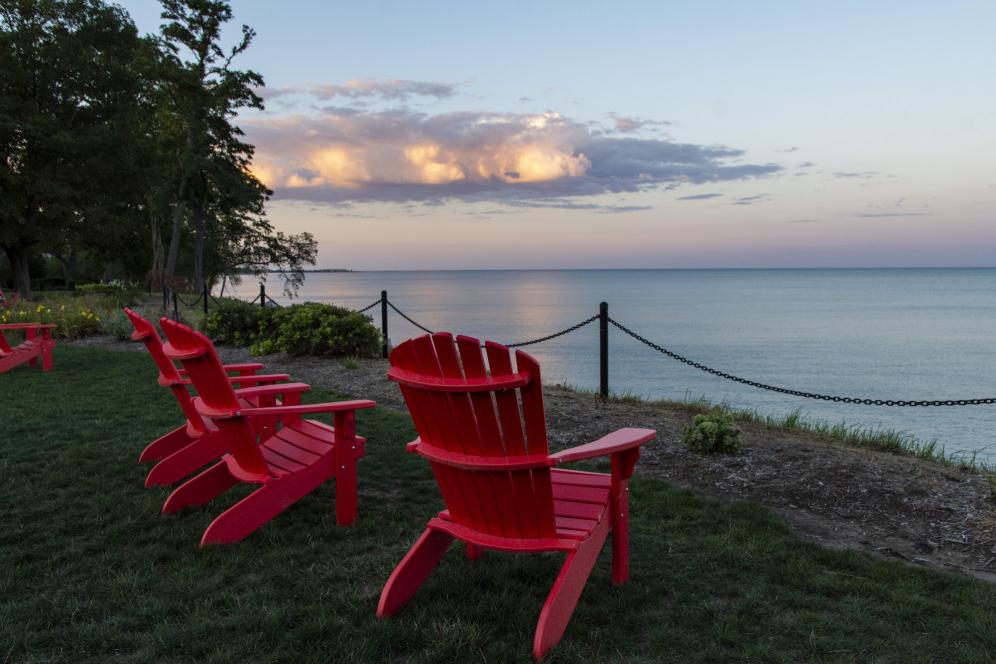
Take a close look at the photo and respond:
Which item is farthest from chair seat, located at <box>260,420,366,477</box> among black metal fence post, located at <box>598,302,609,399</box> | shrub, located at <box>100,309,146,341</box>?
shrub, located at <box>100,309,146,341</box>

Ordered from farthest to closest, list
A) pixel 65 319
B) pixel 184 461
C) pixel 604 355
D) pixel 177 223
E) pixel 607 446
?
pixel 177 223
pixel 65 319
pixel 604 355
pixel 184 461
pixel 607 446

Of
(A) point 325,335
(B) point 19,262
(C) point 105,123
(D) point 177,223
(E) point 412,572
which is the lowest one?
(E) point 412,572

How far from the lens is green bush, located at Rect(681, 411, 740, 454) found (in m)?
5.09

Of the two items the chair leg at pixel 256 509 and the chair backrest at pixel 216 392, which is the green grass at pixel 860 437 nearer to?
the chair leg at pixel 256 509

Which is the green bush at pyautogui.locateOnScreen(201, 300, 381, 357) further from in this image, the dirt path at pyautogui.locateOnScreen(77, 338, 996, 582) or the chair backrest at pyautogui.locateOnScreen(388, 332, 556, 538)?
the chair backrest at pyautogui.locateOnScreen(388, 332, 556, 538)

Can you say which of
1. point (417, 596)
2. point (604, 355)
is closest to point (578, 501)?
point (417, 596)

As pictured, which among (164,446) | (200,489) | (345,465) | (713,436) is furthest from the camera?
(713,436)

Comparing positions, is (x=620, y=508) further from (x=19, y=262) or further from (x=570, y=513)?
(x=19, y=262)

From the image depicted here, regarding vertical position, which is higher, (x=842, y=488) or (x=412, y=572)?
(x=412, y=572)

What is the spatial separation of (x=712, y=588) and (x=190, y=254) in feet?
176

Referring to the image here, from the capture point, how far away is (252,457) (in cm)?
361

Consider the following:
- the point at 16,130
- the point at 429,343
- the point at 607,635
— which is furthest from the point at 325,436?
the point at 16,130

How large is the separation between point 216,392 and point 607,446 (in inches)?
80.5

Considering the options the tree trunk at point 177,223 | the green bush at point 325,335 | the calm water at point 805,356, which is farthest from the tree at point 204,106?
the green bush at point 325,335
